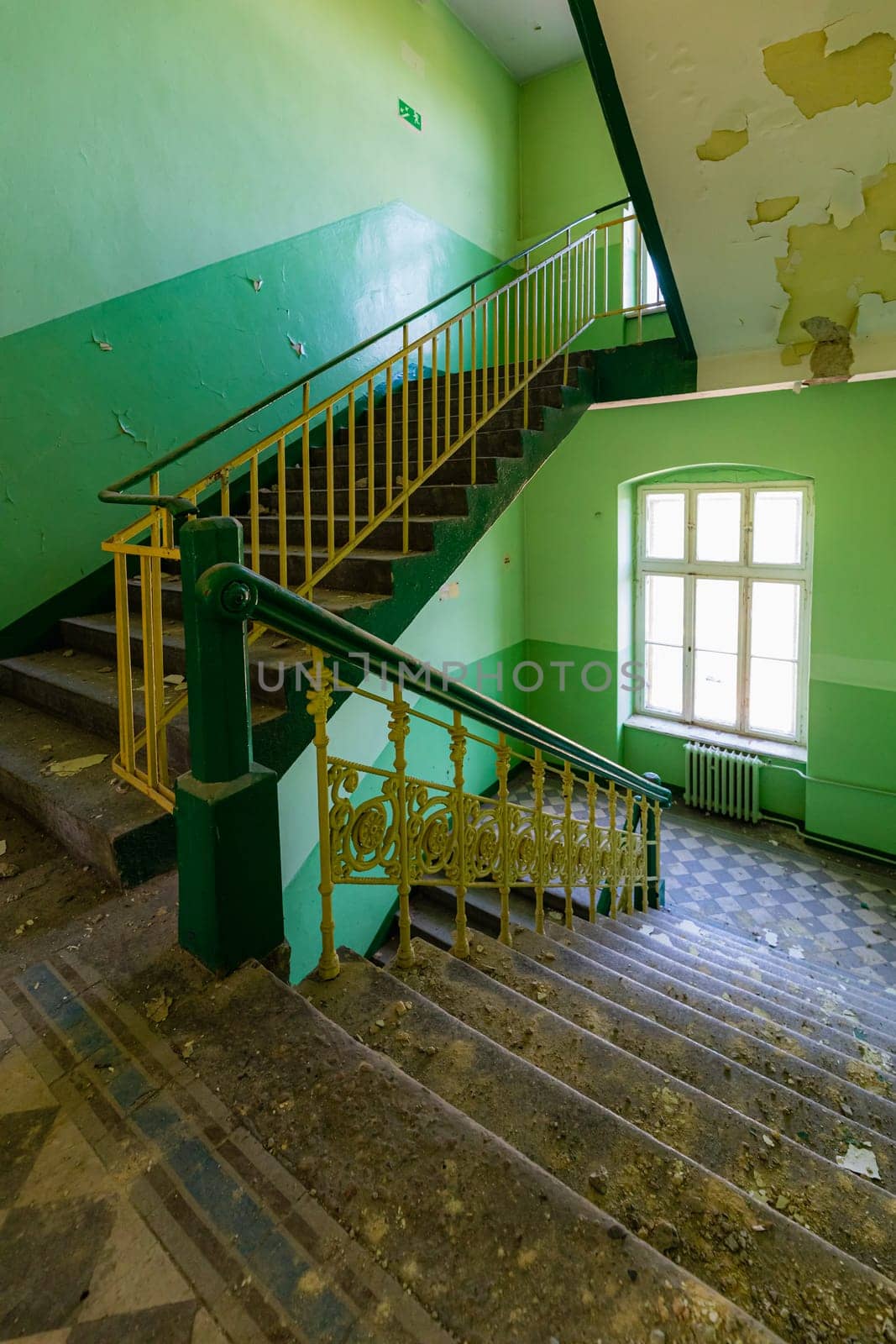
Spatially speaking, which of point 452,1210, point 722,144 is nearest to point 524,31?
point 722,144

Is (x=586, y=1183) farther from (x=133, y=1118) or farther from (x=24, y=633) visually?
(x=24, y=633)

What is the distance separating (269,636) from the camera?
2602 millimetres

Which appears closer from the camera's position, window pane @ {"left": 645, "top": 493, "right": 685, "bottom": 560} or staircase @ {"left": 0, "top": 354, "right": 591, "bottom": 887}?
staircase @ {"left": 0, "top": 354, "right": 591, "bottom": 887}

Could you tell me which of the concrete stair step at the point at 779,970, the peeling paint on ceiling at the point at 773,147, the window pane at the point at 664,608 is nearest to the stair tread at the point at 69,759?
the concrete stair step at the point at 779,970

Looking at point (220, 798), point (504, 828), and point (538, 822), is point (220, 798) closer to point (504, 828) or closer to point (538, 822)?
point (504, 828)

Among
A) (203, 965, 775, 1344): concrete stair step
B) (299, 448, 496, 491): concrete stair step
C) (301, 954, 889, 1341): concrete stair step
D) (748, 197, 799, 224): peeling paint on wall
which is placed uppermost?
(748, 197, 799, 224): peeling paint on wall

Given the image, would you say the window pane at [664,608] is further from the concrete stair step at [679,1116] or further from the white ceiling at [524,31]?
the concrete stair step at [679,1116]

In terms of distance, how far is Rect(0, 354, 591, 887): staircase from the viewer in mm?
1891

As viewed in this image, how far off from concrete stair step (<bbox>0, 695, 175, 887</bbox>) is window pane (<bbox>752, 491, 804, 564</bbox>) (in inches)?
210

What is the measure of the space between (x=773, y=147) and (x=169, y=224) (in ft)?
9.20

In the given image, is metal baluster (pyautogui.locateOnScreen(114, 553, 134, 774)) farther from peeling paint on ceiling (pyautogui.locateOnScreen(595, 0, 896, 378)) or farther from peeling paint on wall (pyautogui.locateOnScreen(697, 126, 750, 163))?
peeling paint on wall (pyautogui.locateOnScreen(697, 126, 750, 163))

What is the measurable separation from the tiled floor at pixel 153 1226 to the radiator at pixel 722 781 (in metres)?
5.54

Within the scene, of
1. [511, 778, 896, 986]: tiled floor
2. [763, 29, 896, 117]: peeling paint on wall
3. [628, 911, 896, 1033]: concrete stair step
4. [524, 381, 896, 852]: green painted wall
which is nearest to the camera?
[763, 29, 896, 117]: peeling paint on wall

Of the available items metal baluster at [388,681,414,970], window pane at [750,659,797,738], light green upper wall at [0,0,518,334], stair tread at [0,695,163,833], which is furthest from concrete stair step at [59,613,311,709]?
window pane at [750,659,797,738]
